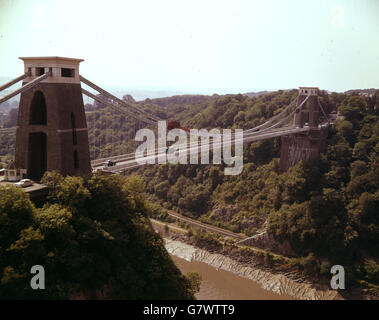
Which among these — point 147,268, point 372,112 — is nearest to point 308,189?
point 372,112

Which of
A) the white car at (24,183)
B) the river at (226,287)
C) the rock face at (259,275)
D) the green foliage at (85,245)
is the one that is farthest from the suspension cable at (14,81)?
the rock face at (259,275)

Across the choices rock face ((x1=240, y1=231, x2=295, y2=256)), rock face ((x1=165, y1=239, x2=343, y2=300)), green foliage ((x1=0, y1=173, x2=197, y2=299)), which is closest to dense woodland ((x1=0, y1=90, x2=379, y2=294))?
rock face ((x1=240, y1=231, x2=295, y2=256))

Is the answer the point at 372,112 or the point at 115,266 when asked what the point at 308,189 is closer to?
the point at 372,112

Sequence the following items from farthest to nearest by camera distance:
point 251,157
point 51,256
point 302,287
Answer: point 251,157 → point 302,287 → point 51,256

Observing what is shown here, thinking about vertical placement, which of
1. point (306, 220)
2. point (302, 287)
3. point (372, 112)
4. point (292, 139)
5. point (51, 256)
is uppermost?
point (372, 112)

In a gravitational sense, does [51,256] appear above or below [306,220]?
above

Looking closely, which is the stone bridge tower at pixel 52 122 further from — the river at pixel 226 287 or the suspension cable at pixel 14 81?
the river at pixel 226 287

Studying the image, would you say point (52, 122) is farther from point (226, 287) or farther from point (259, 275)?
point (259, 275)

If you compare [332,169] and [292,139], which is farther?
[292,139]
